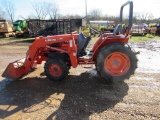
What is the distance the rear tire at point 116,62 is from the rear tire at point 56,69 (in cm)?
96

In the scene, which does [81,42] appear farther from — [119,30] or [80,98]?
[80,98]

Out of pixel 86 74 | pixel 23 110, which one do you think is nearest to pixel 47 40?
pixel 86 74

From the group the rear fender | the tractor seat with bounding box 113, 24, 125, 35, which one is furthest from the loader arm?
the tractor seat with bounding box 113, 24, 125, 35

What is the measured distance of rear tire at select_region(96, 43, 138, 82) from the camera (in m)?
4.53

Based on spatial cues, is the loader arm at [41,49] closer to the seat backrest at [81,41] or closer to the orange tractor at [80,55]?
the orange tractor at [80,55]

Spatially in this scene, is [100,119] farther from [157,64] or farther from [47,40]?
[157,64]

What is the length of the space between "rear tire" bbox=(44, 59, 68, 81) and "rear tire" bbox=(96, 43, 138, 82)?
Answer: 96cm

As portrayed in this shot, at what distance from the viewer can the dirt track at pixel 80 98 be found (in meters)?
3.37

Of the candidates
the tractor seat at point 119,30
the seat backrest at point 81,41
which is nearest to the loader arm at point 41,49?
the seat backrest at point 81,41

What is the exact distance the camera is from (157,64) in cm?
686

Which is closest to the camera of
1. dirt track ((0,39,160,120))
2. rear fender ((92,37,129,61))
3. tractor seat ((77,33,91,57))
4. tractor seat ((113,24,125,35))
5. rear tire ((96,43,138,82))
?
dirt track ((0,39,160,120))

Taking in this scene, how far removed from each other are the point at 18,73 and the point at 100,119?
9.47ft

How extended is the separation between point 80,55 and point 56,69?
0.83 metres

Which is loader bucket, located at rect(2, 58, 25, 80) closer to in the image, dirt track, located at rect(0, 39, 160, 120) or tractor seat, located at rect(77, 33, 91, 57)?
dirt track, located at rect(0, 39, 160, 120)
